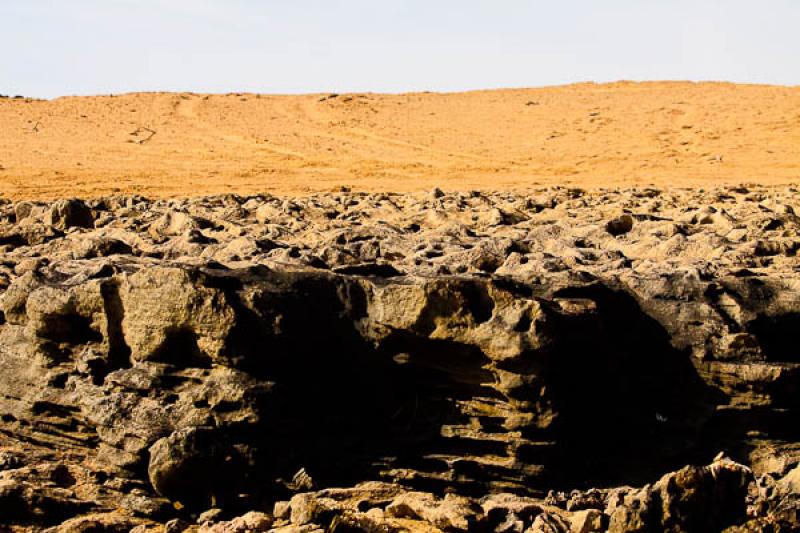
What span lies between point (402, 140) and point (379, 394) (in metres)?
14.7

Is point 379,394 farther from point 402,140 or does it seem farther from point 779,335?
point 402,140

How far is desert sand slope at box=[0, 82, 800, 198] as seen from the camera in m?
15.3

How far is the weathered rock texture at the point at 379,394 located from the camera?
5.32 m

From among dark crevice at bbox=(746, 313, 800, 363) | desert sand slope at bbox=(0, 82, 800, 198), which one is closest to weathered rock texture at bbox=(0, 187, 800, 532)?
dark crevice at bbox=(746, 313, 800, 363)

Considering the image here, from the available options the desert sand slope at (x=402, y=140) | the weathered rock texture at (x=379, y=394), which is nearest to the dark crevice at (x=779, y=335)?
the weathered rock texture at (x=379, y=394)

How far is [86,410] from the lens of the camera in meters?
5.64

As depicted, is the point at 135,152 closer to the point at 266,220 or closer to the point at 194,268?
the point at 266,220

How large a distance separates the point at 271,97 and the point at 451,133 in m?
6.66

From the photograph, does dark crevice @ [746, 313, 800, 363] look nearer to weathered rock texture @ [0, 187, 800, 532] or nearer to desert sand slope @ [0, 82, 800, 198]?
weathered rock texture @ [0, 187, 800, 532]

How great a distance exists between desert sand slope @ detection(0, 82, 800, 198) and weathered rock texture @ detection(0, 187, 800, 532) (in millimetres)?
8123

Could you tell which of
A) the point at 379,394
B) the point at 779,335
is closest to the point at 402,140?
the point at 779,335

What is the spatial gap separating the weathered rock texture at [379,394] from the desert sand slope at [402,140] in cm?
812

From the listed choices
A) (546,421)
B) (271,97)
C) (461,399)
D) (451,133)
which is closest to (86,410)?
(461,399)

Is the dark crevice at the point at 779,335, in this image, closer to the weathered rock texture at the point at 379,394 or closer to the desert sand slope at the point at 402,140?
the weathered rock texture at the point at 379,394
